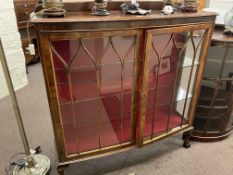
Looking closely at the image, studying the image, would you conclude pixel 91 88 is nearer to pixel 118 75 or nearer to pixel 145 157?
pixel 118 75

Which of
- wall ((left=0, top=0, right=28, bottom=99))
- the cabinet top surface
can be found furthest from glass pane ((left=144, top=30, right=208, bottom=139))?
wall ((left=0, top=0, right=28, bottom=99))

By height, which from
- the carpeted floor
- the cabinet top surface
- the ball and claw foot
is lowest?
the carpeted floor

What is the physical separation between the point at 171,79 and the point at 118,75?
425 mm

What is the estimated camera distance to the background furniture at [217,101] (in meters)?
1.56

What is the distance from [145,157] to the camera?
67.5 inches

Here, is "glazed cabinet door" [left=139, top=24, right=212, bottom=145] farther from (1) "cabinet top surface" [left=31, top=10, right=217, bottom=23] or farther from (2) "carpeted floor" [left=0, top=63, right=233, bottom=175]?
(2) "carpeted floor" [left=0, top=63, right=233, bottom=175]

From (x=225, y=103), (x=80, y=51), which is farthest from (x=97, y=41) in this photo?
(x=225, y=103)

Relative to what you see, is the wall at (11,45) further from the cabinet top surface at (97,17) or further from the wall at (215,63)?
the wall at (215,63)

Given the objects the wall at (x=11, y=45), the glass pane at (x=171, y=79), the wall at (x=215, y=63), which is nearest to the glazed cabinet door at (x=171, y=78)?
the glass pane at (x=171, y=79)

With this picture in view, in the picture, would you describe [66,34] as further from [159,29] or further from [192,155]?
[192,155]

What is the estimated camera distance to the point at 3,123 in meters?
2.08

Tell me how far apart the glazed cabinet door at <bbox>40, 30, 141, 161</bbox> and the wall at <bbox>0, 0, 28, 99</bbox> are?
1565 mm

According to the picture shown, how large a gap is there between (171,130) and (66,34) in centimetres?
108

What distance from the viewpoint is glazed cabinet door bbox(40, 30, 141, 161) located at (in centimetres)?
107
